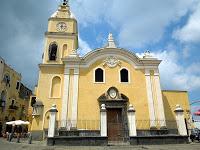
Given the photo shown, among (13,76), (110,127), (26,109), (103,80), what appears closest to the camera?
(110,127)

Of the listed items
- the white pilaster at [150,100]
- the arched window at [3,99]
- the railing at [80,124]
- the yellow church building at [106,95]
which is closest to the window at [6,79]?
the arched window at [3,99]

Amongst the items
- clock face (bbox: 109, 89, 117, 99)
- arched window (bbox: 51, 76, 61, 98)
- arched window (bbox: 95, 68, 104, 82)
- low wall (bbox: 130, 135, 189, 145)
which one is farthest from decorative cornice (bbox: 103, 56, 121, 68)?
low wall (bbox: 130, 135, 189, 145)

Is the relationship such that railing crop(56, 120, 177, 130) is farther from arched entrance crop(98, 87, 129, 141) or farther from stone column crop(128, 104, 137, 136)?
stone column crop(128, 104, 137, 136)

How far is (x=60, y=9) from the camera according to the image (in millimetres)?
26812

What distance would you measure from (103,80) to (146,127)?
5.66 m

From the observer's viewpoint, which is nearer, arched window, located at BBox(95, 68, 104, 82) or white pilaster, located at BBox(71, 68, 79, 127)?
white pilaster, located at BBox(71, 68, 79, 127)

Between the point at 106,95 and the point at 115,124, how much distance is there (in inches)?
104

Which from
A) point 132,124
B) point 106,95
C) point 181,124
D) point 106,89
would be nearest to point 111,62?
point 106,89

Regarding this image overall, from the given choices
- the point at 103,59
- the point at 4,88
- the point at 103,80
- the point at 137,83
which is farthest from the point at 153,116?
the point at 4,88

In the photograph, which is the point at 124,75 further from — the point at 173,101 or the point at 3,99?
the point at 3,99

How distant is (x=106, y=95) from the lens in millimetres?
20062

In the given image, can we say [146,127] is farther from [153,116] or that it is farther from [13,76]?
[13,76]

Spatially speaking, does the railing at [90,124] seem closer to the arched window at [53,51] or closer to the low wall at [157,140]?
the low wall at [157,140]

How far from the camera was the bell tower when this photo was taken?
934 inches
